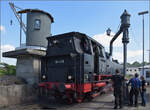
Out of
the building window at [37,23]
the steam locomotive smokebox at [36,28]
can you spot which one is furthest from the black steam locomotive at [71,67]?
the building window at [37,23]

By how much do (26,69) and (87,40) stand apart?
4.45m

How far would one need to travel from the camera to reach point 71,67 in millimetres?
6816

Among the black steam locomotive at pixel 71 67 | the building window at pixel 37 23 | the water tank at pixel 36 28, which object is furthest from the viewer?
the building window at pixel 37 23

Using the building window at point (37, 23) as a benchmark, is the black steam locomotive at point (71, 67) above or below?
below

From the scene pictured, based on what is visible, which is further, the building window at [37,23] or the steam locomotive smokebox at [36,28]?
the building window at [37,23]

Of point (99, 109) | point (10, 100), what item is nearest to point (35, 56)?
point (10, 100)

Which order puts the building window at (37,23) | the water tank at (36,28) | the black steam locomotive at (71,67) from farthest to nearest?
the building window at (37,23), the water tank at (36,28), the black steam locomotive at (71,67)

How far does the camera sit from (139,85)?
269 inches

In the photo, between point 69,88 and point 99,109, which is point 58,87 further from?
point 99,109

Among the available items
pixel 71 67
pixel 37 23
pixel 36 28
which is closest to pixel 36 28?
pixel 36 28

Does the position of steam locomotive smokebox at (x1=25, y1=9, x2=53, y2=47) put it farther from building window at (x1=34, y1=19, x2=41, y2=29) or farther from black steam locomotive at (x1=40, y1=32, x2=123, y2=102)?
black steam locomotive at (x1=40, y1=32, x2=123, y2=102)

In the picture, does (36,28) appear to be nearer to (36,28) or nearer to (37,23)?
(36,28)

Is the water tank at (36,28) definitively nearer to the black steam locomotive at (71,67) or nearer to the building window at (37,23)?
the building window at (37,23)

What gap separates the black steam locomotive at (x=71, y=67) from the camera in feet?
21.4
